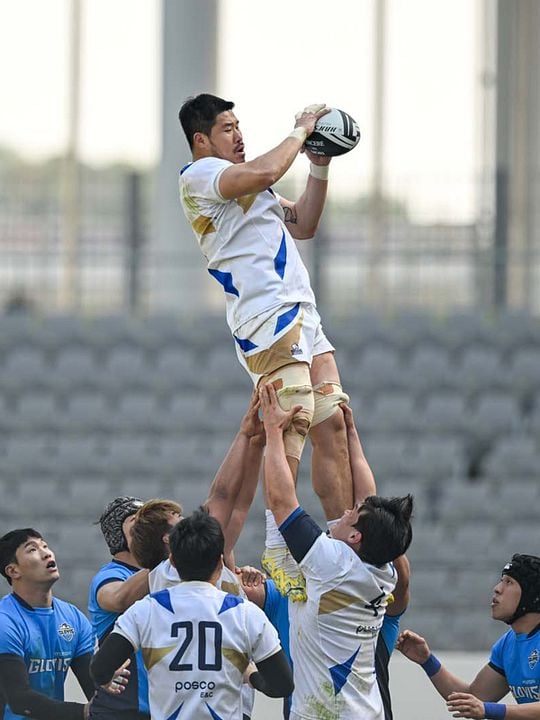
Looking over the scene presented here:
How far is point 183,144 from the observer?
41.8 ft

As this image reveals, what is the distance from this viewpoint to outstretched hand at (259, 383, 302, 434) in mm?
4672

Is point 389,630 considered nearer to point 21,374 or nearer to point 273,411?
point 273,411

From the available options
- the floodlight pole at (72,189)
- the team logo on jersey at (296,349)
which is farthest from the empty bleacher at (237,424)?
the team logo on jersey at (296,349)

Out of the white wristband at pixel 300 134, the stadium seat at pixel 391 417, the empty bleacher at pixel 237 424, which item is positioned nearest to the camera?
the white wristband at pixel 300 134

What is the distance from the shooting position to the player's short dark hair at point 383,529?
4.41m

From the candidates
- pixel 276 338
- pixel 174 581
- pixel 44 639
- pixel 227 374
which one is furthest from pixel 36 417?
pixel 174 581

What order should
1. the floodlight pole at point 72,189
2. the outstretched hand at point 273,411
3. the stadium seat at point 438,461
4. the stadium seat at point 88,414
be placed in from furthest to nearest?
the floodlight pole at point 72,189 → the stadium seat at point 88,414 → the stadium seat at point 438,461 → the outstretched hand at point 273,411

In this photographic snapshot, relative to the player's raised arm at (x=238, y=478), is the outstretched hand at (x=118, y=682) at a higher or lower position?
lower

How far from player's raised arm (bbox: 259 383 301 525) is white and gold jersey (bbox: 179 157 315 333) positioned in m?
0.32

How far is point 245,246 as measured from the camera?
4.91m

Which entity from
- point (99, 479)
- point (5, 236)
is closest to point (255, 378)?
point (99, 479)

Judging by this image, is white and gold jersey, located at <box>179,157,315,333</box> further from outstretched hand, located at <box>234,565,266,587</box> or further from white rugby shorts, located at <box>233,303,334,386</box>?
outstretched hand, located at <box>234,565,266,587</box>

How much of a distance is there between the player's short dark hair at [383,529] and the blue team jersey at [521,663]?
1.08 metres

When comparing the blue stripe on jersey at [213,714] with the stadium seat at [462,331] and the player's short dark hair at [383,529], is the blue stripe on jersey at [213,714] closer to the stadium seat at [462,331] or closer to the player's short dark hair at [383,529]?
the player's short dark hair at [383,529]
